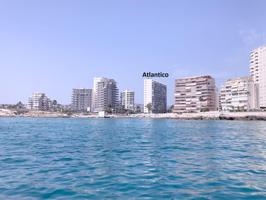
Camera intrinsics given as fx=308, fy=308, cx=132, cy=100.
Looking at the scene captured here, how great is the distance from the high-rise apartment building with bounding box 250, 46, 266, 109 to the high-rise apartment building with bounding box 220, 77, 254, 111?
9.31 feet

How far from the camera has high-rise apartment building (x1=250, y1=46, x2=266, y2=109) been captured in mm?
154625

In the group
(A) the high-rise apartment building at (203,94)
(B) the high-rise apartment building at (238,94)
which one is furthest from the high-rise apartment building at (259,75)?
(A) the high-rise apartment building at (203,94)

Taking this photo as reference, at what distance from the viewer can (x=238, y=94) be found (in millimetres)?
163750

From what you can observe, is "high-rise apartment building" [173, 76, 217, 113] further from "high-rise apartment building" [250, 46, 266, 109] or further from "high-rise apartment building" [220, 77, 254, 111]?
"high-rise apartment building" [250, 46, 266, 109]

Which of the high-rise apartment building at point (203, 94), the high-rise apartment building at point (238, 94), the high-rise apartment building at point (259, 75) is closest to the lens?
the high-rise apartment building at point (259, 75)

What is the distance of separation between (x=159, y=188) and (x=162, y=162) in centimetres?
634

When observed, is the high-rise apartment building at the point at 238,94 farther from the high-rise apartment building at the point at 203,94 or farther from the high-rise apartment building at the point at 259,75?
the high-rise apartment building at the point at 203,94

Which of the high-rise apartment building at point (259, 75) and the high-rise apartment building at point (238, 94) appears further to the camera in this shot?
the high-rise apartment building at point (238, 94)

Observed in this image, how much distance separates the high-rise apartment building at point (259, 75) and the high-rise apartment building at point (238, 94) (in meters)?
2.84

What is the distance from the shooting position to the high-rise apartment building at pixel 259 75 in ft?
507

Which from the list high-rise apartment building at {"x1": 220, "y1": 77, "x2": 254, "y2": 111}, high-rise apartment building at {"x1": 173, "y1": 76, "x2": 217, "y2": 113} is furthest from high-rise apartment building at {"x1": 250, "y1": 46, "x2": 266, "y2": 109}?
high-rise apartment building at {"x1": 173, "y1": 76, "x2": 217, "y2": 113}

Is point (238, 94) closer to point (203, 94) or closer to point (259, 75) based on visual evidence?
point (259, 75)

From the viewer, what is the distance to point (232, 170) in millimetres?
14859

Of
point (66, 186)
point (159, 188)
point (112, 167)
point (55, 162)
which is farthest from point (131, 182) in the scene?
point (55, 162)
